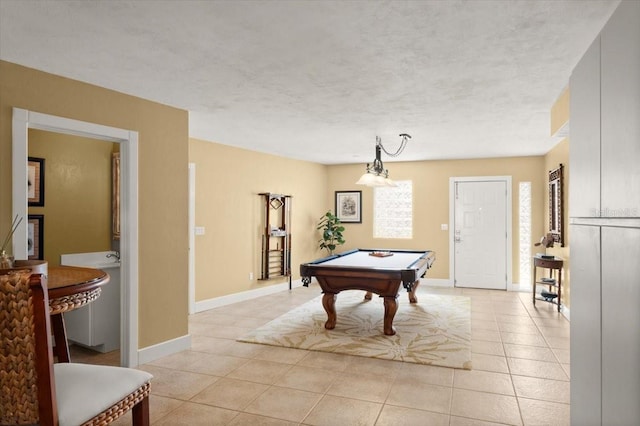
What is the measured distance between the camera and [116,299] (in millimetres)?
4145

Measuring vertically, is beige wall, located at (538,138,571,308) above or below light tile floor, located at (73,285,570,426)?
above

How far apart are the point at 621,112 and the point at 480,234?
21.9ft

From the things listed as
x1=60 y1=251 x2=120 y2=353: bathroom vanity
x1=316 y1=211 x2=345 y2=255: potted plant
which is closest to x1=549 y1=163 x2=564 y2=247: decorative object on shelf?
x1=316 y1=211 x2=345 y2=255: potted plant

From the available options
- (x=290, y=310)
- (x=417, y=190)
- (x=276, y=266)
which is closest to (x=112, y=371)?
(x=290, y=310)

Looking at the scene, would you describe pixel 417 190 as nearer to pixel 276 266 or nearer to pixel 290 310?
pixel 276 266

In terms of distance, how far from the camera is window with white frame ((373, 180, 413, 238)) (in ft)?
26.7

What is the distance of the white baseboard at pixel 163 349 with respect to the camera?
372cm

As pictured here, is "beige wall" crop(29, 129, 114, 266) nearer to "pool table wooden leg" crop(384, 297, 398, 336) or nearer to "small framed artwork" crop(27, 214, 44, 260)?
"small framed artwork" crop(27, 214, 44, 260)

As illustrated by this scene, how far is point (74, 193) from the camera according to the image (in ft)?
14.6

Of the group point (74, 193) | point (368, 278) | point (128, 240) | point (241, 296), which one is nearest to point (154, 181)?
point (128, 240)

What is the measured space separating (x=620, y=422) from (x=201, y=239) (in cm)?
527

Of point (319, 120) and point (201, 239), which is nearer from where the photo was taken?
point (319, 120)

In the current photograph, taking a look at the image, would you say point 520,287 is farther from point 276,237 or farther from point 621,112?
point 621,112

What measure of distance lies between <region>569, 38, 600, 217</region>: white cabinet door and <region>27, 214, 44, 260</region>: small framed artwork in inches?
182
